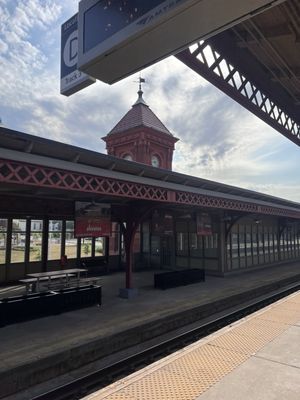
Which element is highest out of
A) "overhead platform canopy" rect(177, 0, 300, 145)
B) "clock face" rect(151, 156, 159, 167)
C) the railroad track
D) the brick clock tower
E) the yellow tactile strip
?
the brick clock tower

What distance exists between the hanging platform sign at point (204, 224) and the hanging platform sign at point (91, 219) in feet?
17.8

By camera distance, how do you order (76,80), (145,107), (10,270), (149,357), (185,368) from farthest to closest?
(145,107) → (10,270) → (149,357) → (185,368) → (76,80)

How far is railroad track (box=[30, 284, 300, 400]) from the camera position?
5.81 m

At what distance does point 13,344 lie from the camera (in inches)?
271

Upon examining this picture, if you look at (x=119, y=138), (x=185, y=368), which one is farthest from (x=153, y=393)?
(x=119, y=138)

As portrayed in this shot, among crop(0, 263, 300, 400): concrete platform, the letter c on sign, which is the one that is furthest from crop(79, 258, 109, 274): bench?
the letter c on sign

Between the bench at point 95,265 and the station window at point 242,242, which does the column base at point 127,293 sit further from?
the station window at point 242,242

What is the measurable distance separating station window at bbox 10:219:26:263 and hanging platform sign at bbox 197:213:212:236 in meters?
7.63

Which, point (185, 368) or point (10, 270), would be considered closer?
point (185, 368)

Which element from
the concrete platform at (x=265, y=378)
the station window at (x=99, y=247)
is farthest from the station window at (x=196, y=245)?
the concrete platform at (x=265, y=378)

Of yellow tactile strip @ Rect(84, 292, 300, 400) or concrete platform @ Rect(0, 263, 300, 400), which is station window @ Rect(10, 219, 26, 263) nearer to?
concrete platform @ Rect(0, 263, 300, 400)

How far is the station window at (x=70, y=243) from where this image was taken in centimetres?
1562

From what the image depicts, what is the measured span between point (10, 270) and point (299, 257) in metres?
21.4

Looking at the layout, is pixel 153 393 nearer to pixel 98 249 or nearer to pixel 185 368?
pixel 185 368
